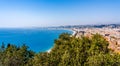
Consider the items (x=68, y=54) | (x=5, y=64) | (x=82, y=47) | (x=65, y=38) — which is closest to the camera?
(x=68, y=54)

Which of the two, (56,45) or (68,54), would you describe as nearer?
(68,54)

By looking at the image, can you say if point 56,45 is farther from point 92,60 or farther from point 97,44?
point 92,60

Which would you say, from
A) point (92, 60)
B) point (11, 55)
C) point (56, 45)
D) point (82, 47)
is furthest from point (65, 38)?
point (92, 60)

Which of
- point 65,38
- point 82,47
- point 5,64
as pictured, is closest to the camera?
point 82,47

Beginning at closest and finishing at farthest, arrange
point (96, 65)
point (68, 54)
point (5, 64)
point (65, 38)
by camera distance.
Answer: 1. point (96, 65)
2. point (68, 54)
3. point (5, 64)
4. point (65, 38)

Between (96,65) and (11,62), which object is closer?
(96,65)

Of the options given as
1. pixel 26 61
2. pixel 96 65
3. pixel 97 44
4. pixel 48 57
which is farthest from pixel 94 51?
pixel 26 61

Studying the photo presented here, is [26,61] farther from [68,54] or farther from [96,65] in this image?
[96,65]

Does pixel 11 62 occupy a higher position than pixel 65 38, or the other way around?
pixel 65 38

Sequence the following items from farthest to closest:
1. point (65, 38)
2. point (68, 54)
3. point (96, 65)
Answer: point (65, 38) < point (68, 54) < point (96, 65)
